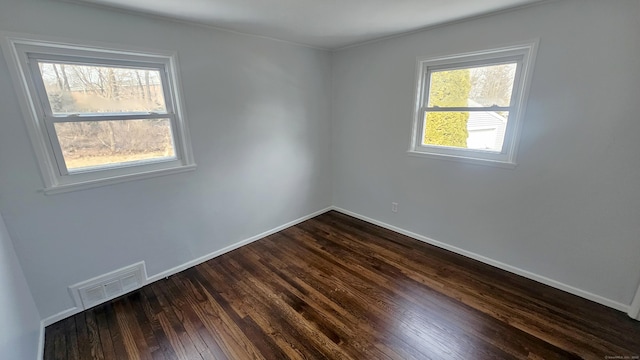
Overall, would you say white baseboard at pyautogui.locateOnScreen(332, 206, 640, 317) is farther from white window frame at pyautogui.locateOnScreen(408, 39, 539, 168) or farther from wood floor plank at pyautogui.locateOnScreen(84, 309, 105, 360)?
wood floor plank at pyautogui.locateOnScreen(84, 309, 105, 360)

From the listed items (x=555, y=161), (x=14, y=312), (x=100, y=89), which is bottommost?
(x=14, y=312)

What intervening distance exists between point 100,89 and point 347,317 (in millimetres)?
2632

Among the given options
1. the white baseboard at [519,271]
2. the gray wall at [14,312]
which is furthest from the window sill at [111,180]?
the white baseboard at [519,271]

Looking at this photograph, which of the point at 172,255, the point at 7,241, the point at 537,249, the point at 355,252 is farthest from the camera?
the point at 355,252

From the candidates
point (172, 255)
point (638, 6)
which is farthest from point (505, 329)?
point (172, 255)

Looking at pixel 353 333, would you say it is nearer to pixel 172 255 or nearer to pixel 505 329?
pixel 505 329

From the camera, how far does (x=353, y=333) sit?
1.82 m

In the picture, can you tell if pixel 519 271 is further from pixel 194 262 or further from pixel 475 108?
pixel 194 262

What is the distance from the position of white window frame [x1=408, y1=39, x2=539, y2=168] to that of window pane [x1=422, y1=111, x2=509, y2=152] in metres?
0.04

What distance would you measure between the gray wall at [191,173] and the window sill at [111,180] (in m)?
0.04

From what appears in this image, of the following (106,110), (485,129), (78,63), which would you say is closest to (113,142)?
(106,110)

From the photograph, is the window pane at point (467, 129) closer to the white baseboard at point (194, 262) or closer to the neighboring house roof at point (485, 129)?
the neighboring house roof at point (485, 129)

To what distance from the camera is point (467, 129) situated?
2582 mm

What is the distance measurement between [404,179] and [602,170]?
163cm
